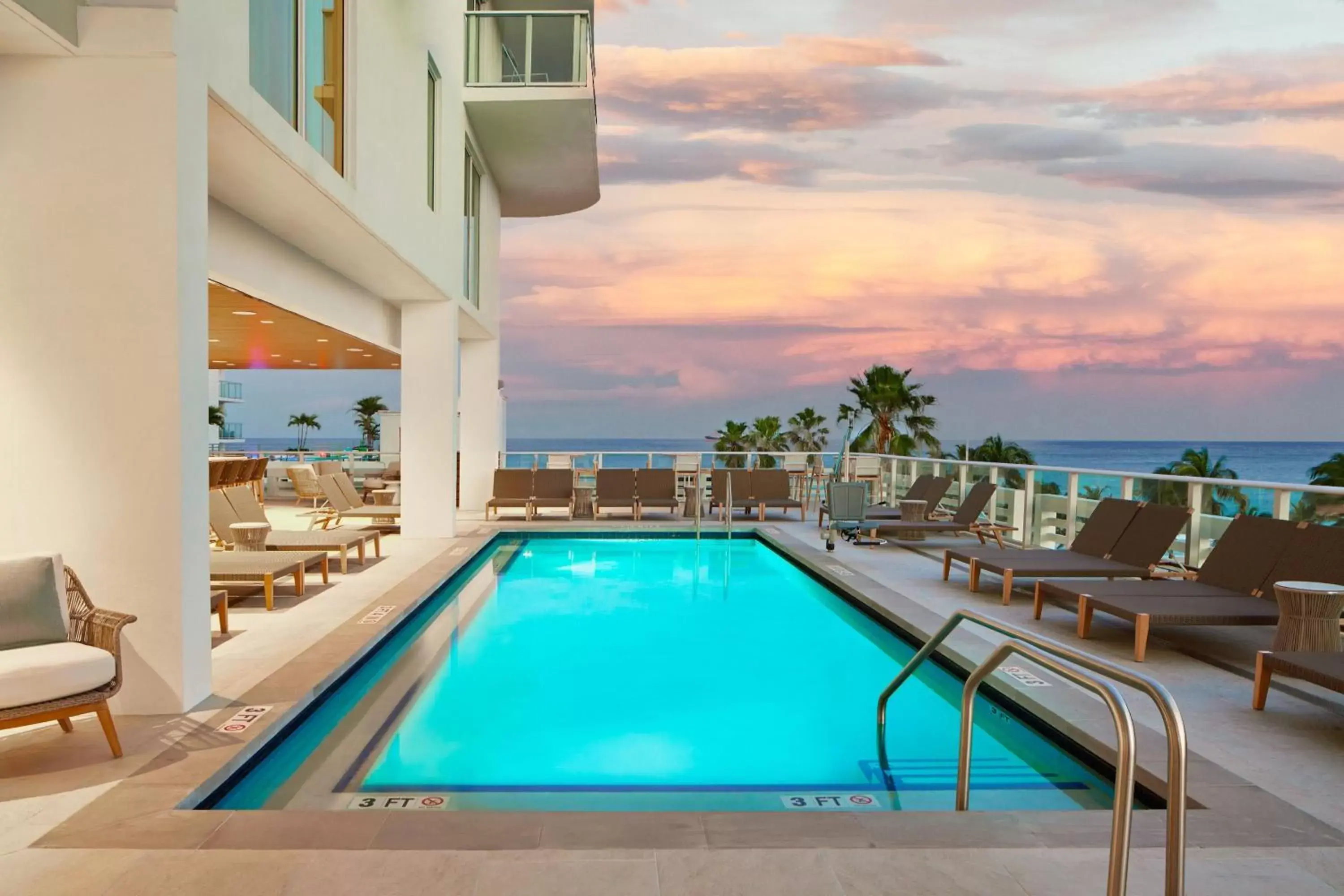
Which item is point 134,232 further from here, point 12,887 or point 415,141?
point 415,141

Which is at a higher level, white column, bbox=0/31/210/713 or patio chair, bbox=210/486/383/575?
white column, bbox=0/31/210/713

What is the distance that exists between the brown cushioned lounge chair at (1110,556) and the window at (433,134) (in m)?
6.83

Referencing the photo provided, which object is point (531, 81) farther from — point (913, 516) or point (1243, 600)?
point (1243, 600)

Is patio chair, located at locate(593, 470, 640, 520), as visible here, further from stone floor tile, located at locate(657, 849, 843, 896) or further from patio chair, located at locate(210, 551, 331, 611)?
stone floor tile, located at locate(657, 849, 843, 896)

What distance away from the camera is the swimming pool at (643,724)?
12.8 feet

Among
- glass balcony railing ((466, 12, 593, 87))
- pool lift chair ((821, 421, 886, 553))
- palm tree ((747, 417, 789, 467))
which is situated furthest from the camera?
palm tree ((747, 417, 789, 467))

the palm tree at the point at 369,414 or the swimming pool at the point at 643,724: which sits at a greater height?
the palm tree at the point at 369,414

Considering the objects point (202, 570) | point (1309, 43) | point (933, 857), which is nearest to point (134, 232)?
point (202, 570)

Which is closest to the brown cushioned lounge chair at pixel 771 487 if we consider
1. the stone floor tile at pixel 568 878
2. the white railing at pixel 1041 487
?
the white railing at pixel 1041 487

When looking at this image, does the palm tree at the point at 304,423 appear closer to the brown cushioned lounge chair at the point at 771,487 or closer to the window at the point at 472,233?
the window at the point at 472,233

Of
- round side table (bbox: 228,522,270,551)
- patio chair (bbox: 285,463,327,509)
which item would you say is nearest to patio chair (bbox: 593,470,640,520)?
Answer: patio chair (bbox: 285,463,327,509)

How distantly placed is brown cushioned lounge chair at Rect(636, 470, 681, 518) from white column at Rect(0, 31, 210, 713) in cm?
1009

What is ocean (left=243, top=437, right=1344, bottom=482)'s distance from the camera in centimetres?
6894

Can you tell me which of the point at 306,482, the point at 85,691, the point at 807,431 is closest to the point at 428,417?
the point at 306,482
